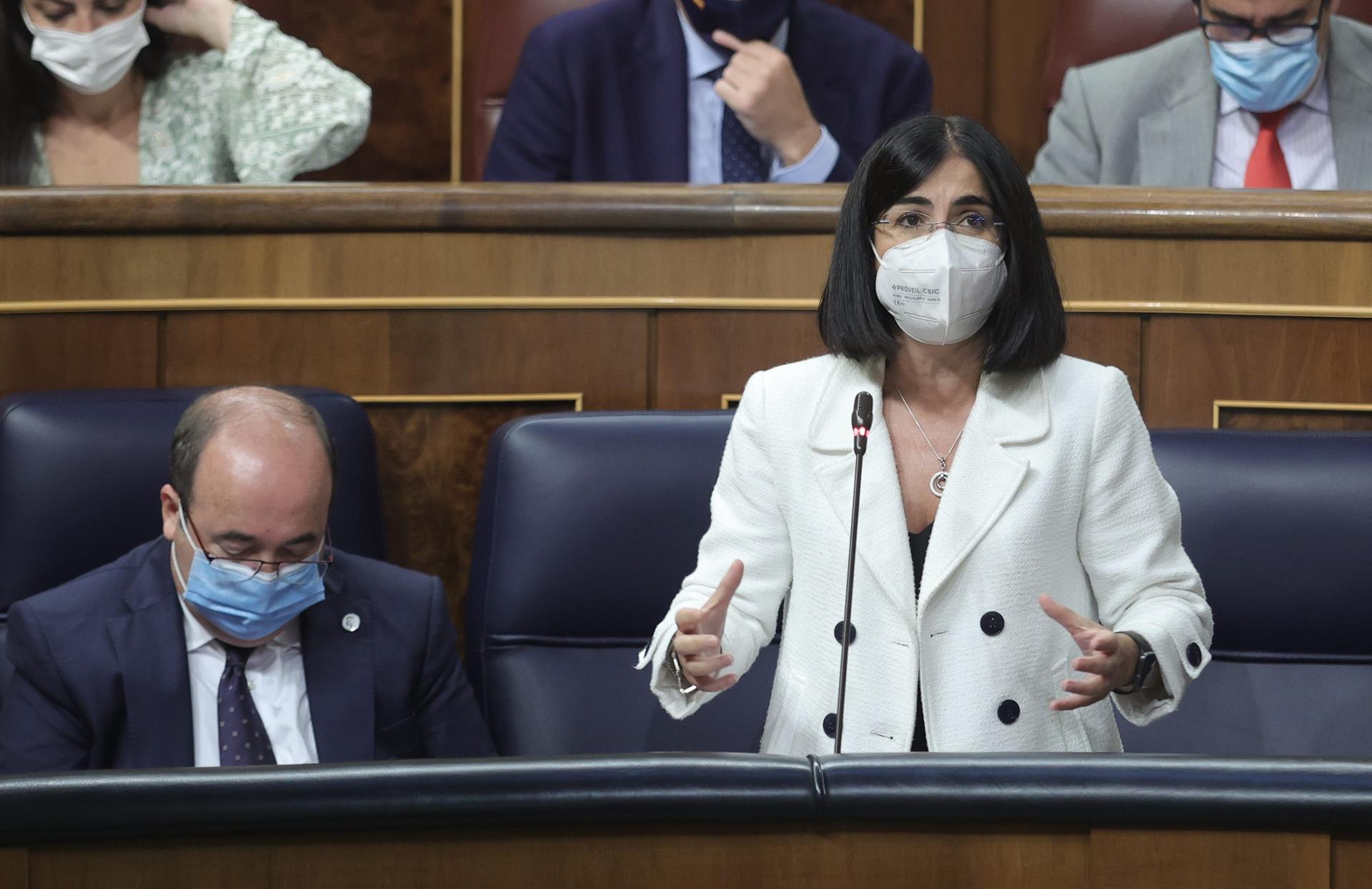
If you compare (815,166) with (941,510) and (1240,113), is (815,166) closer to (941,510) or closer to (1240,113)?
(1240,113)

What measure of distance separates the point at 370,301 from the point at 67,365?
0.91 ft

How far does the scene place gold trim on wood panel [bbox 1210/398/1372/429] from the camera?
139cm

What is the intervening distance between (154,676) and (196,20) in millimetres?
930

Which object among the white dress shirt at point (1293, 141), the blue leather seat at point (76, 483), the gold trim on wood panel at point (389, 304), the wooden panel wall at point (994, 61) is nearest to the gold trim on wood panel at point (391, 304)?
the gold trim on wood panel at point (389, 304)

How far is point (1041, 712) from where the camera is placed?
3.41 ft

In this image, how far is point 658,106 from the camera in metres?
1.77

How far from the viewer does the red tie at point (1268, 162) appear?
1.72m

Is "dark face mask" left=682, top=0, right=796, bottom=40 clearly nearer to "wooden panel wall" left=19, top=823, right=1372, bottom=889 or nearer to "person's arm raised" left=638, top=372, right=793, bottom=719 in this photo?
"person's arm raised" left=638, top=372, right=793, bottom=719

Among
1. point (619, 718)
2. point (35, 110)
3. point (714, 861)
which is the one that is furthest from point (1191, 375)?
point (35, 110)

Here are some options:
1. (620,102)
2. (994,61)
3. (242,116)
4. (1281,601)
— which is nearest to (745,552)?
(1281,601)

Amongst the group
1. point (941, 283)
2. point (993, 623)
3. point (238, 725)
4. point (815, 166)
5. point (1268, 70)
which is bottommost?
point (238, 725)

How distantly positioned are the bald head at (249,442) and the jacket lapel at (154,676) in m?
0.07

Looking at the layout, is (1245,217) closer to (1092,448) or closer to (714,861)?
(1092,448)

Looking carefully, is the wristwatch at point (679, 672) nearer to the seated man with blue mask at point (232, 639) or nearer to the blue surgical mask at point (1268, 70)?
the seated man with blue mask at point (232, 639)
